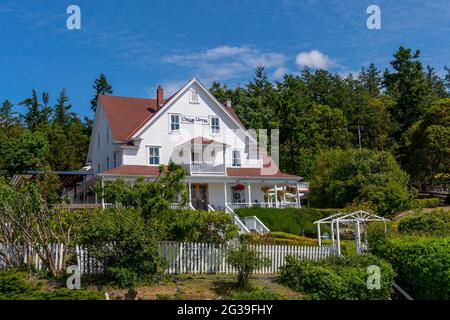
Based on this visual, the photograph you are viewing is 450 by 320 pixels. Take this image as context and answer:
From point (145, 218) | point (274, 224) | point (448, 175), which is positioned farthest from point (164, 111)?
point (448, 175)

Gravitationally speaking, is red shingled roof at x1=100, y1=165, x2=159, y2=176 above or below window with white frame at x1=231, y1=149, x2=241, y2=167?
below

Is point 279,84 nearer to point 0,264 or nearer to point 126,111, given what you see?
point 126,111

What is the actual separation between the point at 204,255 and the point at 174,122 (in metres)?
19.4

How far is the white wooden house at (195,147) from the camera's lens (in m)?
35.0

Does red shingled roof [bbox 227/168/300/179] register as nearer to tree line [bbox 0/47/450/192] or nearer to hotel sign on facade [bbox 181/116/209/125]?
hotel sign on facade [bbox 181/116/209/125]

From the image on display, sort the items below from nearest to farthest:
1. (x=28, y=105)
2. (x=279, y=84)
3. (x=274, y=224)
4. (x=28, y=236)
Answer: (x=28, y=236) < (x=274, y=224) < (x=28, y=105) < (x=279, y=84)

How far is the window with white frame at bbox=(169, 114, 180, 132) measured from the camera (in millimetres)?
36688

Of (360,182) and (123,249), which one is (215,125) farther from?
(123,249)

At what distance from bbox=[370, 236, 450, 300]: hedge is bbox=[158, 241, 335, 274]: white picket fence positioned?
2758mm

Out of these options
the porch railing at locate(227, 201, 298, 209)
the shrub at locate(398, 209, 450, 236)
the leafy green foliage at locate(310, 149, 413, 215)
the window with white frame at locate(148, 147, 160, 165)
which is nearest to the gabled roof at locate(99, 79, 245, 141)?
the window with white frame at locate(148, 147, 160, 165)

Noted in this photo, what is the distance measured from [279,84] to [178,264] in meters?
59.3

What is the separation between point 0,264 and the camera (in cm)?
1666

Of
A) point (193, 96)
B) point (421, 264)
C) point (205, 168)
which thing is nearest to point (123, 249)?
point (421, 264)

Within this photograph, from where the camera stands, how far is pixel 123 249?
51.9 feet
